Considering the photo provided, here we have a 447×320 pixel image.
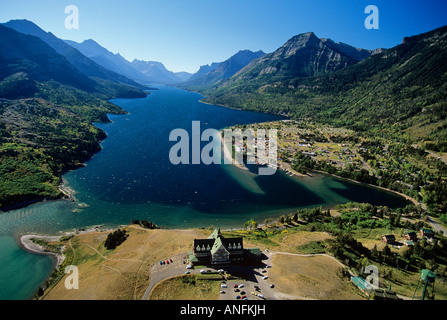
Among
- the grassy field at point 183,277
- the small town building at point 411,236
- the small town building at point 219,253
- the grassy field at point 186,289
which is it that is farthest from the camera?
the small town building at point 411,236

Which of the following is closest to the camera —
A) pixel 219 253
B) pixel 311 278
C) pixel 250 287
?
pixel 250 287

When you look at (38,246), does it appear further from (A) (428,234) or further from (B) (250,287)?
(A) (428,234)

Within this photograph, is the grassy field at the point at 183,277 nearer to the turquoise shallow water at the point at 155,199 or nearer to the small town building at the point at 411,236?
the small town building at the point at 411,236

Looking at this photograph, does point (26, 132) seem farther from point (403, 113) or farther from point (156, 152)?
point (403, 113)

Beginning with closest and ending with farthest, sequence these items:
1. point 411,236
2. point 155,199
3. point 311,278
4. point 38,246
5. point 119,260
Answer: point 311,278
point 119,260
point 38,246
point 411,236
point 155,199

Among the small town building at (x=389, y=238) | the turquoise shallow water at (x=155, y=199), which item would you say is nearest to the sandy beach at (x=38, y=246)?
the turquoise shallow water at (x=155, y=199)

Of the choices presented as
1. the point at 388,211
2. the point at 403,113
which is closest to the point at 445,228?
the point at 388,211

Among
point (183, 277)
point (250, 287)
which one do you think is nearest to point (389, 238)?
point (250, 287)

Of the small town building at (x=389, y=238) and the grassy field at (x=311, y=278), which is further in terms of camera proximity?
the small town building at (x=389, y=238)
